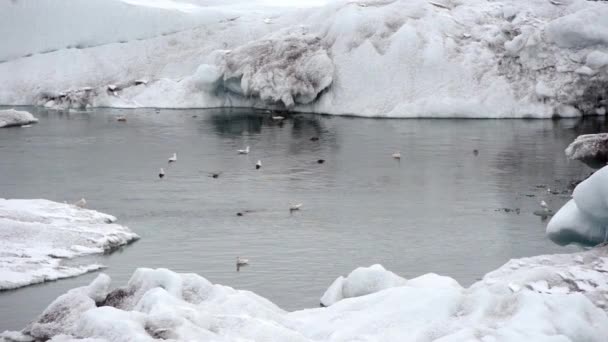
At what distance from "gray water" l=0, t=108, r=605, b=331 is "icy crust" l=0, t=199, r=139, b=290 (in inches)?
15.2

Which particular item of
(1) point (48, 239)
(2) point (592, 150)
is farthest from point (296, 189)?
(2) point (592, 150)

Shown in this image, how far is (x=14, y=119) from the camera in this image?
38219mm

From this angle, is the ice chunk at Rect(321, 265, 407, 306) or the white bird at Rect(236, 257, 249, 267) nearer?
the ice chunk at Rect(321, 265, 407, 306)

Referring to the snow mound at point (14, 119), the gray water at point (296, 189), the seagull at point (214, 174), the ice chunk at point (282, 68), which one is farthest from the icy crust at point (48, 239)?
the ice chunk at point (282, 68)

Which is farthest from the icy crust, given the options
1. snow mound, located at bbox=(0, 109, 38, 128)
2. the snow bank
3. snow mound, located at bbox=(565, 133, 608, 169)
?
snow mound, located at bbox=(0, 109, 38, 128)

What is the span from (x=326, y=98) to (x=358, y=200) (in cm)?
1696

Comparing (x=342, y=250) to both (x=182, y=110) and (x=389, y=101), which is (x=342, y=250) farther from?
(x=182, y=110)

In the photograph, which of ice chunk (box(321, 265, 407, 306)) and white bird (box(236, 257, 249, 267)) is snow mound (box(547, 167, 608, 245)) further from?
white bird (box(236, 257, 249, 267))

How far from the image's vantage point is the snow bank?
10586 mm

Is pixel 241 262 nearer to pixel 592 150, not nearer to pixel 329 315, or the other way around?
pixel 329 315

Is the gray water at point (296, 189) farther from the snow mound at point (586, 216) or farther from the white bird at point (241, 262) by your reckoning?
the snow mound at point (586, 216)

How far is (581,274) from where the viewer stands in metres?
13.4

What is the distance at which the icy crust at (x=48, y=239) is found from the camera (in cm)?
1596

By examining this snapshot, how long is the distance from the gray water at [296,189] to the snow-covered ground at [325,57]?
58.0 inches
